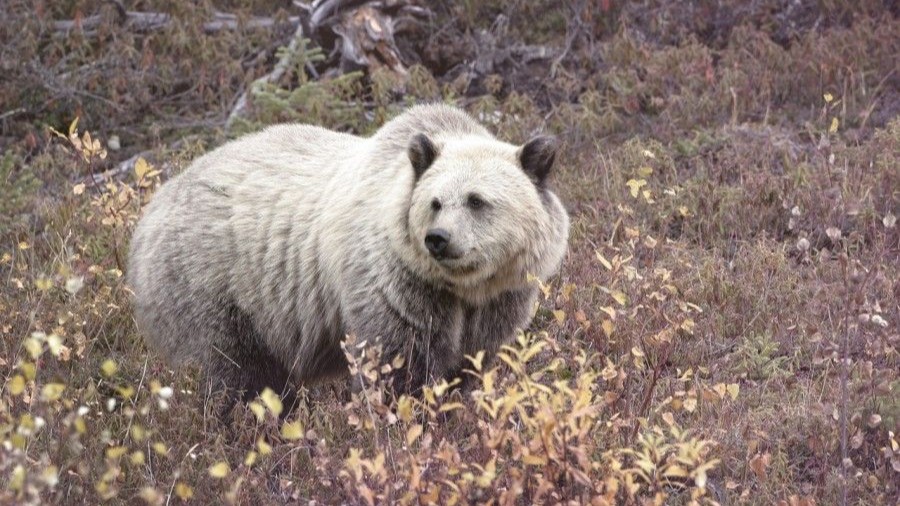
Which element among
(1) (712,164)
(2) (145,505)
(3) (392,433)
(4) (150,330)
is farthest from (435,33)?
(2) (145,505)

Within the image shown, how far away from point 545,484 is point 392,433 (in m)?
1.49

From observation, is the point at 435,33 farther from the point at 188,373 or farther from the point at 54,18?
the point at 188,373

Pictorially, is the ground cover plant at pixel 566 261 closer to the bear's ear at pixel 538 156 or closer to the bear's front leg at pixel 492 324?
the bear's front leg at pixel 492 324

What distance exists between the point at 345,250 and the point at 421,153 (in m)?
0.62

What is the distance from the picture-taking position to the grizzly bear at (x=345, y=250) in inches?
222

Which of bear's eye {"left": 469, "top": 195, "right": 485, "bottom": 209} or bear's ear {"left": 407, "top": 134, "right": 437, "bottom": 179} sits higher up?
bear's ear {"left": 407, "top": 134, "right": 437, "bottom": 179}

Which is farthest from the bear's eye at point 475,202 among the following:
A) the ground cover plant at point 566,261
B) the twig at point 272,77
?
the twig at point 272,77

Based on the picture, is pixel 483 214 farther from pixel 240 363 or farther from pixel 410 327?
pixel 240 363

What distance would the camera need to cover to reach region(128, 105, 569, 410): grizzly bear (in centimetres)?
563

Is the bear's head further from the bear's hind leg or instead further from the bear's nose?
the bear's hind leg

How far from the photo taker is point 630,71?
1038cm

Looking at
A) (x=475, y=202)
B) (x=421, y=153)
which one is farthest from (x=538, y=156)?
(x=421, y=153)

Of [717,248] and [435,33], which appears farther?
[435,33]

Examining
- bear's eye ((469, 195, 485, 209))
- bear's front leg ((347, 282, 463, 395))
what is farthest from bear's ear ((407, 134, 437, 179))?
bear's front leg ((347, 282, 463, 395))
